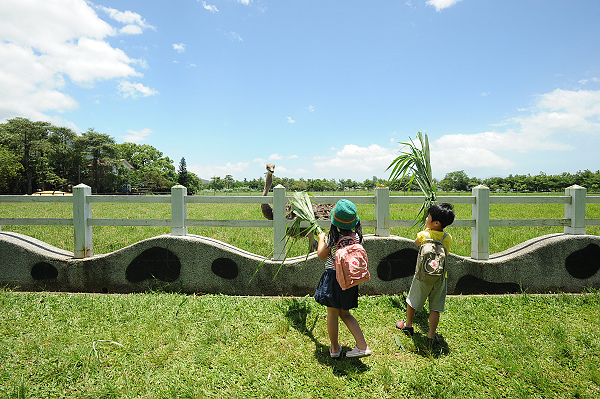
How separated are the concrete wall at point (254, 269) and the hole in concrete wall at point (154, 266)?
16 millimetres

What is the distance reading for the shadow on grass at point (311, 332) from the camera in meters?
2.78

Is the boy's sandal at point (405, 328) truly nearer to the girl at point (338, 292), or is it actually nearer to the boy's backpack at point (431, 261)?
the boy's backpack at point (431, 261)

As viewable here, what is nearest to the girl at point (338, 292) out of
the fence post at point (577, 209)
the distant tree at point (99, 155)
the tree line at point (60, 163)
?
the fence post at point (577, 209)

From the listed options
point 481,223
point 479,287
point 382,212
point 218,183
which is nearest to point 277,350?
point 382,212

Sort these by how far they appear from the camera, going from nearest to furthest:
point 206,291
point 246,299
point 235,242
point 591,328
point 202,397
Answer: point 202,397 < point 591,328 < point 246,299 < point 206,291 < point 235,242

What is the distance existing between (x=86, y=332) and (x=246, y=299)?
1.92 m

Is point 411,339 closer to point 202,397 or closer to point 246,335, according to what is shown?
point 246,335

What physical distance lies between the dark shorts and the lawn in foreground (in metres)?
0.57

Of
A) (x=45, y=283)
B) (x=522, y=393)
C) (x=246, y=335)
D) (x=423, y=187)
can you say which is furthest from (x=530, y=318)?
(x=45, y=283)

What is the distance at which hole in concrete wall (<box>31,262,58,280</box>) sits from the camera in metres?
4.78

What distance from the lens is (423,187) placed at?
3865 millimetres

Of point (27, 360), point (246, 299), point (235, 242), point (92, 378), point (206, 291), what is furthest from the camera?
point (235, 242)

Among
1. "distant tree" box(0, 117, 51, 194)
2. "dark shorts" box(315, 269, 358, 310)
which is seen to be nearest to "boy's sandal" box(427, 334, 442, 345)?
"dark shorts" box(315, 269, 358, 310)

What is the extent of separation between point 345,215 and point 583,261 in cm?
463
